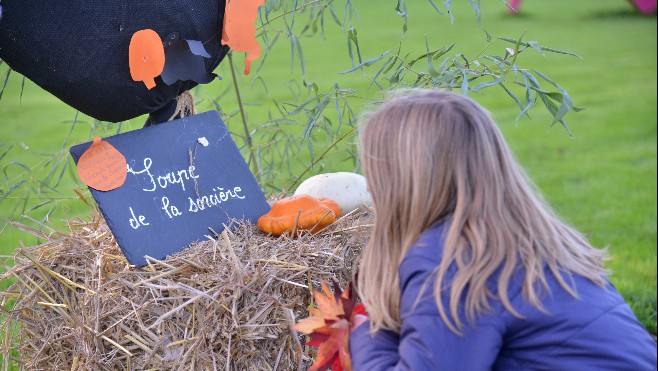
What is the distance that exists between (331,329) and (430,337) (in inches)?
15.1

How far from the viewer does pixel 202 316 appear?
6.79 ft

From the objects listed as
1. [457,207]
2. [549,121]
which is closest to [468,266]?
[457,207]

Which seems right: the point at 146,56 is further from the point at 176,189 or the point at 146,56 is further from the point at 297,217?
the point at 297,217

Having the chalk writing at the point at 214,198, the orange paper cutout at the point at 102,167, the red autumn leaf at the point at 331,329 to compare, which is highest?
the orange paper cutout at the point at 102,167

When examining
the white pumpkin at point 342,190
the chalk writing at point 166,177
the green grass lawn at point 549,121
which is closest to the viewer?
the chalk writing at point 166,177

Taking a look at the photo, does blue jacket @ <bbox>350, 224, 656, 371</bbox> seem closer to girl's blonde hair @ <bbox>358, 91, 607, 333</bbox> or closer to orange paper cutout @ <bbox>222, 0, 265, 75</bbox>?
girl's blonde hair @ <bbox>358, 91, 607, 333</bbox>

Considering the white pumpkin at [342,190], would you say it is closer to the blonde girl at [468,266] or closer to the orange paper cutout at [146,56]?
the orange paper cutout at [146,56]

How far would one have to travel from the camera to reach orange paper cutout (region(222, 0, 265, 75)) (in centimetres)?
241

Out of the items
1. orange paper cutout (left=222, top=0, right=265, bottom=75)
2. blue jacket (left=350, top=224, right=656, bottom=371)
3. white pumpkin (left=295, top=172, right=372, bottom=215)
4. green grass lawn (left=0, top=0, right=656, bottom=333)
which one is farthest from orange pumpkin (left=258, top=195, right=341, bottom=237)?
blue jacket (left=350, top=224, right=656, bottom=371)

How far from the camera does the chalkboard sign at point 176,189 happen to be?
7.38 ft

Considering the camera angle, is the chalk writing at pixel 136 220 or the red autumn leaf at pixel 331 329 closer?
the red autumn leaf at pixel 331 329

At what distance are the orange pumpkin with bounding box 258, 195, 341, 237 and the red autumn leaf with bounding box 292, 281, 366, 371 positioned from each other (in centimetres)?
43

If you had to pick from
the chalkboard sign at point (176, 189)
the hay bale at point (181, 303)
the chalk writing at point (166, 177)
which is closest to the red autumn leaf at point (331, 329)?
the hay bale at point (181, 303)

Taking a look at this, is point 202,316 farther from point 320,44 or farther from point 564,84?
point 320,44
